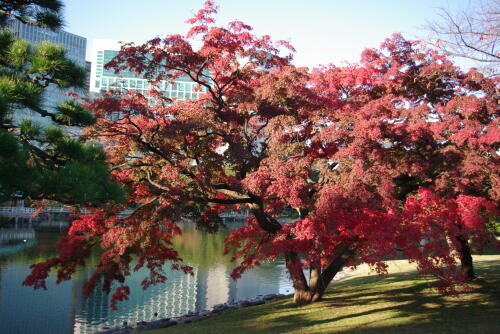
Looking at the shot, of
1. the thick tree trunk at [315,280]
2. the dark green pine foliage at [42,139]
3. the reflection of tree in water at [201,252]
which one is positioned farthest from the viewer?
Result: the reflection of tree in water at [201,252]

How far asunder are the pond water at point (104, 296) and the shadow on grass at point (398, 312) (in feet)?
14.2

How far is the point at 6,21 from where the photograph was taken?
17.0ft

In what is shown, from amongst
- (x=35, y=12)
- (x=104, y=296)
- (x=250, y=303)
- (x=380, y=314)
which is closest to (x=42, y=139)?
(x=35, y=12)

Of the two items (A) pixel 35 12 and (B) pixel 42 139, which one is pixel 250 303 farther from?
(A) pixel 35 12

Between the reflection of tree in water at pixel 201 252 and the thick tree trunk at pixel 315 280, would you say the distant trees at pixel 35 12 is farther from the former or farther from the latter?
the reflection of tree in water at pixel 201 252

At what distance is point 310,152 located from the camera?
9.22 meters

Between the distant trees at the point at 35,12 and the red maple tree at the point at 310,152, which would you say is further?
the red maple tree at the point at 310,152

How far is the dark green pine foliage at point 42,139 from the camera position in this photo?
14.4 feet

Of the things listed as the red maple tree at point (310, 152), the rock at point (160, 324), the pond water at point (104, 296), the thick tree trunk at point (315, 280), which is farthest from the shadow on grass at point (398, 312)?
the pond water at point (104, 296)

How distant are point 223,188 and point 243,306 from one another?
→ 169 inches

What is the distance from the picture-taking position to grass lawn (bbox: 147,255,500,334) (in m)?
7.55

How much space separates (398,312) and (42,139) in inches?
286

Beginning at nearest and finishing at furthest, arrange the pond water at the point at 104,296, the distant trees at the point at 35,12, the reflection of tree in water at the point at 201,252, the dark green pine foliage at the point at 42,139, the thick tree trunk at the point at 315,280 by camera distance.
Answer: the dark green pine foliage at the point at 42,139 → the distant trees at the point at 35,12 → the thick tree trunk at the point at 315,280 → the pond water at the point at 104,296 → the reflection of tree in water at the point at 201,252

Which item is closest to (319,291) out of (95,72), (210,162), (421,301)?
(421,301)
